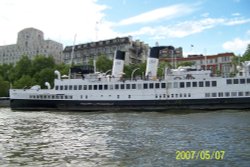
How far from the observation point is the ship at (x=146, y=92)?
4012 centimetres

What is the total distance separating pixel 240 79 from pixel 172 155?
96.9 ft

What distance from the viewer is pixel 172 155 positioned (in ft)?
44.7

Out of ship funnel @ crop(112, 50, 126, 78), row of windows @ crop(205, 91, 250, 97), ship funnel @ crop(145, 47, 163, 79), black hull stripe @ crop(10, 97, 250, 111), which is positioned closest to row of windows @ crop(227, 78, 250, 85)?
row of windows @ crop(205, 91, 250, 97)

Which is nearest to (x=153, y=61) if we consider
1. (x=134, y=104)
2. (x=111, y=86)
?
(x=111, y=86)

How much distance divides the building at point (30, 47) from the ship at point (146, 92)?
11033cm

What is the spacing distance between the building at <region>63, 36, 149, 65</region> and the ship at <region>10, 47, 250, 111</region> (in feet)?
212

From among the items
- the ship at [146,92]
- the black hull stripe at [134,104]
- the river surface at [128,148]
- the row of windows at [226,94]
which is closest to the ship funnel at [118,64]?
the ship at [146,92]

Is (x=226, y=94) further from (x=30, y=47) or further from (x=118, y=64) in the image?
(x=30, y=47)

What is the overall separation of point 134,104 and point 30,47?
127366mm

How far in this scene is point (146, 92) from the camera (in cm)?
4238
